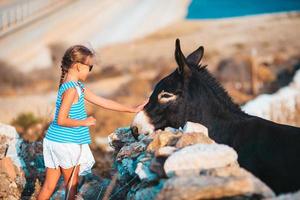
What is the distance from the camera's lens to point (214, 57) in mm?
38625

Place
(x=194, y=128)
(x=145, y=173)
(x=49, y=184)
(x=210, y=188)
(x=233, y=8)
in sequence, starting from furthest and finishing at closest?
(x=233, y=8) → (x=49, y=184) → (x=194, y=128) → (x=145, y=173) → (x=210, y=188)

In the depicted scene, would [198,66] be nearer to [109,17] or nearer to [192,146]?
[192,146]

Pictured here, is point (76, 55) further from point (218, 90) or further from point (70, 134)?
point (218, 90)

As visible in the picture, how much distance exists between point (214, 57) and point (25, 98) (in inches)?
592

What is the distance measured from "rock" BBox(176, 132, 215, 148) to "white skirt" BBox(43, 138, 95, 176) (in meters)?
1.22

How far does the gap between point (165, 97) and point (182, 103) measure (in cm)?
20

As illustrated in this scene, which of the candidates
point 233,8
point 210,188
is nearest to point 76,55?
point 210,188

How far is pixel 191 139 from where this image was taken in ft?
A: 19.0

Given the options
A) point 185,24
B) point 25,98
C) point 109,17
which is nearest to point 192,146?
point 25,98

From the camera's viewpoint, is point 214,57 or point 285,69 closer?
point 285,69

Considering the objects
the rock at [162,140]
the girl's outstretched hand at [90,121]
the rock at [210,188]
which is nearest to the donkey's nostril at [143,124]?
the rock at [162,140]

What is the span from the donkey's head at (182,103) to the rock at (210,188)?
A: 2114mm

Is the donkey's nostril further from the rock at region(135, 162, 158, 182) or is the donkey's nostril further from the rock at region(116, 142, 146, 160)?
the rock at region(135, 162, 158, 182)

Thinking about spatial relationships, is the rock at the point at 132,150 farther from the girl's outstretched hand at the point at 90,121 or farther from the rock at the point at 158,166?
the rock at the point at 158,166
